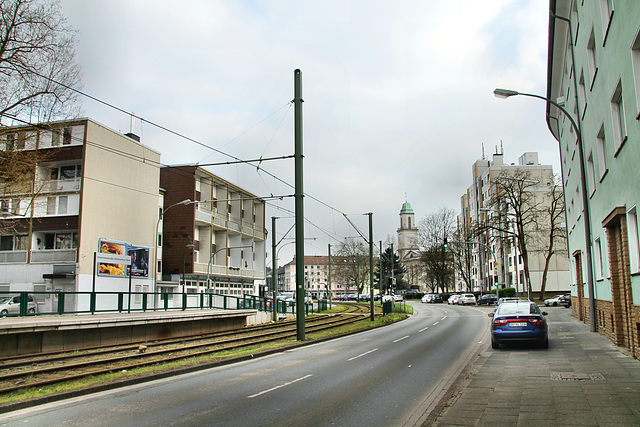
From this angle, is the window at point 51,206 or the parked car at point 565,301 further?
the parked car at point 565,301

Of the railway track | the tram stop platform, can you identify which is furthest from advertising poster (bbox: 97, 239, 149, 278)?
the railway track

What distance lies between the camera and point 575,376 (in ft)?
34.7

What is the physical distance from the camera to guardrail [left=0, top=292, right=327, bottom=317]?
67.1 feet

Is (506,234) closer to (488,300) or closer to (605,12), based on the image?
(488,300)

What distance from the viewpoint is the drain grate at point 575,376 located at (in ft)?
33.3

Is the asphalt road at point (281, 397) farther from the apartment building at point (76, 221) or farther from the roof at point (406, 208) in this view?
the roof at point (406, 208)

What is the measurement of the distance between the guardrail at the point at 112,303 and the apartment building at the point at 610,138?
60.2 feet

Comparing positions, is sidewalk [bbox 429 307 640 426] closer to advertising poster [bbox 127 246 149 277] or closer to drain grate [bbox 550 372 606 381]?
drain grate [bbox 550 372 606 381]

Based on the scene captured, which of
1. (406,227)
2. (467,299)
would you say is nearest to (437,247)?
(467,299)

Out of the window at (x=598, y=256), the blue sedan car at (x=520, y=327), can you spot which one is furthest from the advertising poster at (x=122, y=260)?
the window at (x=598, y=256)

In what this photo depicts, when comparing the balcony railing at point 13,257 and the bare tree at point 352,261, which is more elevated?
the bare tree at point 352,261

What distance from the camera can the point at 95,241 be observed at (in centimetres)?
3731

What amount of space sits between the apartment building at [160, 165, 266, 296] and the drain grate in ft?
119

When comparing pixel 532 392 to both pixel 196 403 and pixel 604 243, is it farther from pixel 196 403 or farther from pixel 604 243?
pixel 604 243
